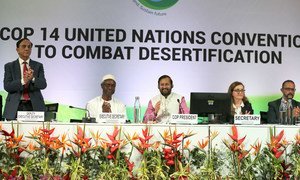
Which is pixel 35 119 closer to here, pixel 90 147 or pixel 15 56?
pixel 90 147

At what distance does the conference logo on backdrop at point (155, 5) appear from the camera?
5855 mm

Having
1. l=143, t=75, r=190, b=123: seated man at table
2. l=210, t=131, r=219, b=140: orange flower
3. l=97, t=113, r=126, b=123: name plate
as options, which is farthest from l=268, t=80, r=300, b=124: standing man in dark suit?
l=97, t=113, r=126, b=123: name plate

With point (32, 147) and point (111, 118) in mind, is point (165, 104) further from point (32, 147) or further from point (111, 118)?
point (32, 147)

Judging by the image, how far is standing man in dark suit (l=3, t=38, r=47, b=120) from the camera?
4492 mm

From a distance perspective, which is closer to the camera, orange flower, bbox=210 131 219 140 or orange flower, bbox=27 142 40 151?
orange flower, bbox=27 142 40 151

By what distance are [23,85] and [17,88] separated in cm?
7

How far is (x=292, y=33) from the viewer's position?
600 centimetres

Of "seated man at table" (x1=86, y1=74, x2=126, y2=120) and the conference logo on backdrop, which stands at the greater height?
the conference logo on backdrop

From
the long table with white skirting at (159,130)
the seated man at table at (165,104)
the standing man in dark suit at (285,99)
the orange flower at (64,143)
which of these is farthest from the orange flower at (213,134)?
the standing man in dark suit at (285,99)

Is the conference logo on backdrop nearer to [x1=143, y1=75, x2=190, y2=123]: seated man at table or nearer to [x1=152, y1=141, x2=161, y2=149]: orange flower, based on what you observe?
[x1=143, y1=75, x2=190, y2=123]: seated man at table

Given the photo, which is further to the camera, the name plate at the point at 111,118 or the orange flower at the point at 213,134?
the name plate at the point at 111,118

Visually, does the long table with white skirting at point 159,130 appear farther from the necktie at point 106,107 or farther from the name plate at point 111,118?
the necktie at point 106,107

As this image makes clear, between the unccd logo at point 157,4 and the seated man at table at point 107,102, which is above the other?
the unccd logo at point 157,4

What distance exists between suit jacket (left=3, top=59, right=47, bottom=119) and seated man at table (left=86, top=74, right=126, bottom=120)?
697mm
